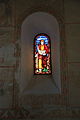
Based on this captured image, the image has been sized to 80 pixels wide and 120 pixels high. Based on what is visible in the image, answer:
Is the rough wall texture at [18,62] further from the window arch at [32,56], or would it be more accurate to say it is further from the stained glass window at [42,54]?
the stained glass window at [42,54]

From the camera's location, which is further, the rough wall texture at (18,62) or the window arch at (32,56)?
the window arch at (32,56)

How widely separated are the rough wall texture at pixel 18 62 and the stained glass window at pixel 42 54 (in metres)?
0.94

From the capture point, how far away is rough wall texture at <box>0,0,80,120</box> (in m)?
4.81

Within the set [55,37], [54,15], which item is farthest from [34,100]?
[54,15]

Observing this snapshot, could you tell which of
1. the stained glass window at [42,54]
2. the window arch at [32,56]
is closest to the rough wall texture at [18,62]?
the window arch at [32,56]

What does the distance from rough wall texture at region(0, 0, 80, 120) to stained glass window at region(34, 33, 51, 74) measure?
938mm

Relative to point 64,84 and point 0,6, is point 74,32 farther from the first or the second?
point 0,6

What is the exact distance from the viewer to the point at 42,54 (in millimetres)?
6000

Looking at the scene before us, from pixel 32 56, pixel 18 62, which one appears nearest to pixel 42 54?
pixel 32 56

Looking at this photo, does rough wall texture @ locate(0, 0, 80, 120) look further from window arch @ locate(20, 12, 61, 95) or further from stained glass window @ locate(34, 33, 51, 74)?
stained glass window @ locate(34, 33, 51, 74)

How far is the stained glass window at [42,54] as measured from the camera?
19.3 feet

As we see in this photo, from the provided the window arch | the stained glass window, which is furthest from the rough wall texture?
the stained glass window

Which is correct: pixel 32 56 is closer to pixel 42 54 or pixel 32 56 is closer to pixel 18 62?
pixel 42 54

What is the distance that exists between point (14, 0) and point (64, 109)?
4.04 meters
